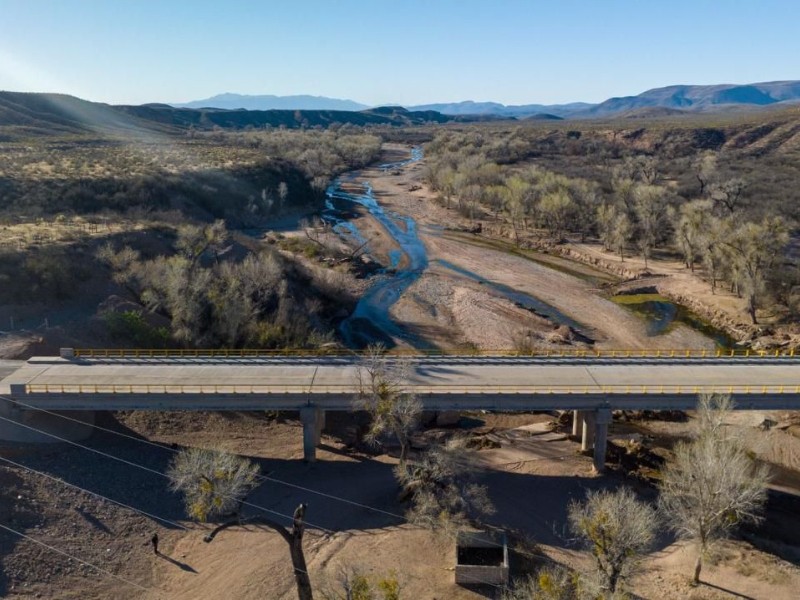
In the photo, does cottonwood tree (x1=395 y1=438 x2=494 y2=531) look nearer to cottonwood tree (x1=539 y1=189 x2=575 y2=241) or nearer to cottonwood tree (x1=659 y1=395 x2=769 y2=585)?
cottonwood tree (x1=659 y1=395 x2=769 y2=585)

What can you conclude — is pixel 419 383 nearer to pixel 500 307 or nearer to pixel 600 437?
pixel 600 437

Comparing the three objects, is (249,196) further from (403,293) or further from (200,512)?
(200,512)

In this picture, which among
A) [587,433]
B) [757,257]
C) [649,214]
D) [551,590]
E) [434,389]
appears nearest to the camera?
[551,590]

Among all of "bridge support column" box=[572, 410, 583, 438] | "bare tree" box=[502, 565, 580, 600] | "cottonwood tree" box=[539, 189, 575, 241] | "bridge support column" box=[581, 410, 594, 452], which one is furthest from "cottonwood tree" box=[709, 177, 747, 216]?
"bare tree" box=[502, 565, 580, 600]

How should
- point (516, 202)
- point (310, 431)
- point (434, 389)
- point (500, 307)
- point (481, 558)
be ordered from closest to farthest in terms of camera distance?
1. point (481, 558)
2. point (310, 431)
3. point (434, 389)
4. point (500, 307)
5. point (516, 202)

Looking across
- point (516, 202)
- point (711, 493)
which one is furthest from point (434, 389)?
point (516, 202)

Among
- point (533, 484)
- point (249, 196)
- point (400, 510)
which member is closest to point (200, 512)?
point (400, 510)

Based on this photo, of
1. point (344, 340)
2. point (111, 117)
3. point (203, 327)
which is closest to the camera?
point (203, 327)
